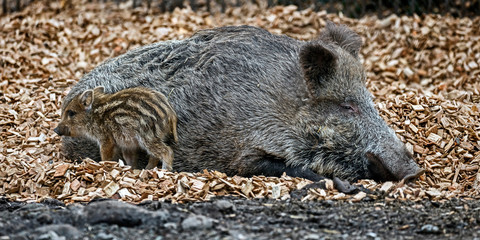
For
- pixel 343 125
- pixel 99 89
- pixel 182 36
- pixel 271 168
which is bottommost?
pixel 271 168

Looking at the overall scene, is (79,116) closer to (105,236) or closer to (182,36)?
(105,236)

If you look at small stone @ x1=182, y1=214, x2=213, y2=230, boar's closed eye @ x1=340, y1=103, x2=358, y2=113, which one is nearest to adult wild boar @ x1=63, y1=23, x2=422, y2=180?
boar's closed eye @ x1=340, y1=103, x2=358, y2=113

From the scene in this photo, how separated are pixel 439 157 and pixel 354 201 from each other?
1872 mm

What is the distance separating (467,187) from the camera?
6.74m

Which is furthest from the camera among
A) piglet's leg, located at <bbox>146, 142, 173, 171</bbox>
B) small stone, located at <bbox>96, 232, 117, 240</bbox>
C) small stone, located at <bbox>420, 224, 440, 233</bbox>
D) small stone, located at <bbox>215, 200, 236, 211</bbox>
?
piglet's leg, located at <bbox>146, 142, 173, 171</bbox>

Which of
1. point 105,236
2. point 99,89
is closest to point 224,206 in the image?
point 105,236

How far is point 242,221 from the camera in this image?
4.96 m

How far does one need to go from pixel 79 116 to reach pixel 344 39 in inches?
106

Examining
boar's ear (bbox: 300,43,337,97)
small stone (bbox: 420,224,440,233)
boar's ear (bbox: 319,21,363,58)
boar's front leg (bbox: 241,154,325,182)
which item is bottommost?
boar's front leg (bbox: 241,154,325,182)

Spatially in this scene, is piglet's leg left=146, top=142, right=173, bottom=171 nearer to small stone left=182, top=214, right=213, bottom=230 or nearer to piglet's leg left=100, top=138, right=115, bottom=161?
piglet's leg left=100, top=138, right=115, bottom=161

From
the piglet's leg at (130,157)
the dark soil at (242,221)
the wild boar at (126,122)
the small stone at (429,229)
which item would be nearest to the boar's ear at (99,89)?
the wild boar at (126,122)

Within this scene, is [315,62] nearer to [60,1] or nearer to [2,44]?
[2,44]

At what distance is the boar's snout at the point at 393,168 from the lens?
20.8ft

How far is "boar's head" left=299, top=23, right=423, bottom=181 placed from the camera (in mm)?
6508
